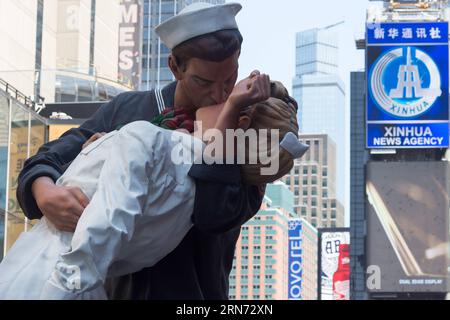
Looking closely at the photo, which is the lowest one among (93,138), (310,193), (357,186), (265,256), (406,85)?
(265,256)

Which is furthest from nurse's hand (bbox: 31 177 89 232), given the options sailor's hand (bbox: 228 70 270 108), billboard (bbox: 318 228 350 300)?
billboard (bbox: 318 228 350 300)

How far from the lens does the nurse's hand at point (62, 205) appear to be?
380 cm

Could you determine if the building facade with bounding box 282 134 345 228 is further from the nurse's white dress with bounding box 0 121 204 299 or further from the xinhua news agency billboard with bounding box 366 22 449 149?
the nurse's white dress with bounding box 0 121 204 299

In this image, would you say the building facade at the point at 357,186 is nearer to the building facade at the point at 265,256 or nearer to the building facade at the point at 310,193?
the building facade at the point at 265,256

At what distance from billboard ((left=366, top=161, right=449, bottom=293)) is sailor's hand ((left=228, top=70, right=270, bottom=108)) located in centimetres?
6668

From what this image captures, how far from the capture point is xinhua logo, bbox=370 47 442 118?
241ft

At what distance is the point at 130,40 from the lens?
54781mm

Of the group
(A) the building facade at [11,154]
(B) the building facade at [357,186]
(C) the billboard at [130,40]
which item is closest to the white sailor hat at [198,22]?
(A) the building facade at [11,154]

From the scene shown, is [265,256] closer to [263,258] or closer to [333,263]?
[263,258]

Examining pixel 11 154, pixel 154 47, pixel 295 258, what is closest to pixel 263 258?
pixel 295 258

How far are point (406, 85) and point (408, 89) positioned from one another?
38 centimetres

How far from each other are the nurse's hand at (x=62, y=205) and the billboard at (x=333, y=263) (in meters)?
109

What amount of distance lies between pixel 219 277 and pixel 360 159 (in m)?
109

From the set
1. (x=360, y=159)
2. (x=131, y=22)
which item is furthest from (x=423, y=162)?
(x=360, y=159)
